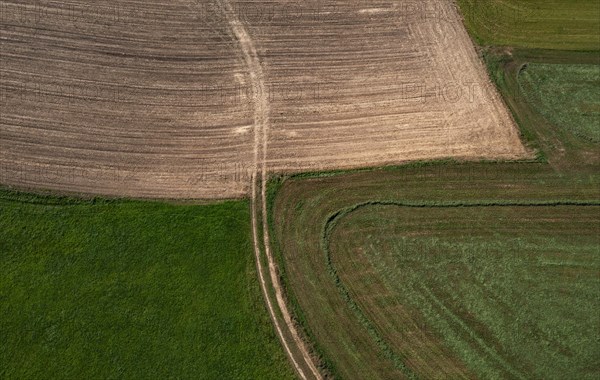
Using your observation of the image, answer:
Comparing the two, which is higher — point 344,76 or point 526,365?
point 344,76

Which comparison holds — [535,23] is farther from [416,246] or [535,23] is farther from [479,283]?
[479,283]

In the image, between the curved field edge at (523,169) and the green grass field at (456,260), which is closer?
the green grass field at (456,260)

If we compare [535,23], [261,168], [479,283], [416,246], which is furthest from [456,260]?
[535,23]

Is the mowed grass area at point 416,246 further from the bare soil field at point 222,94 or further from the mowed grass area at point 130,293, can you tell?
the mowed grass area at point 130,293

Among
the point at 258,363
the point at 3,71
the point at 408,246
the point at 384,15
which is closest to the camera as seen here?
the point at 258,363

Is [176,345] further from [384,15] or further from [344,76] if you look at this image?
[384,15]

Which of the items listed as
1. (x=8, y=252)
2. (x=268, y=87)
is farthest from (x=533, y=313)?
(x=8, y=252)

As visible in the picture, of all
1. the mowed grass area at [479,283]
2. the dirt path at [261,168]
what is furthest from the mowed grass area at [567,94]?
the dirt path at [261,168]
